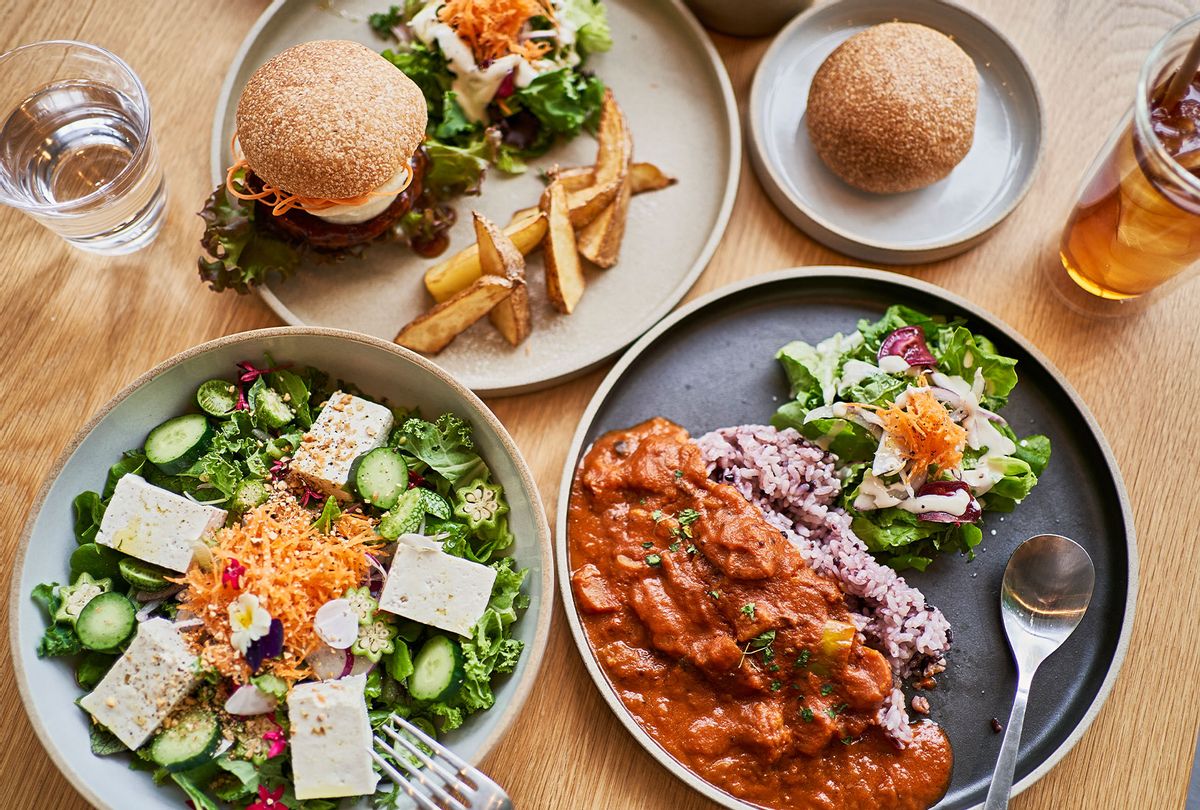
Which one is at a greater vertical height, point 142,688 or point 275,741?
point 142,688

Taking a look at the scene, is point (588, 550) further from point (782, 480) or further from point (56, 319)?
point (56, 319)

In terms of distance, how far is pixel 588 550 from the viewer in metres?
2.58

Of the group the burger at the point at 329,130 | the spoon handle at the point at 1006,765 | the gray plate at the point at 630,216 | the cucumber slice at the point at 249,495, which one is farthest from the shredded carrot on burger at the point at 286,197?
the spoon handle at the point at 1006,765

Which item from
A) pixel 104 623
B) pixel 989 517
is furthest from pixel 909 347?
pixel 104 623

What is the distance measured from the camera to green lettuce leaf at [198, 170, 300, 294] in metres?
2.68

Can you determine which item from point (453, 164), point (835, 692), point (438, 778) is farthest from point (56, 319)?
point (835, 692)

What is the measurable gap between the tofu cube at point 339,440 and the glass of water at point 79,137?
3.02ft

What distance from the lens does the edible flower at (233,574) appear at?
2.24m

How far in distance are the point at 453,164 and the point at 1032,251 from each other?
76.8 inches

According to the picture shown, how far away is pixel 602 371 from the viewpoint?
2834 millimetres

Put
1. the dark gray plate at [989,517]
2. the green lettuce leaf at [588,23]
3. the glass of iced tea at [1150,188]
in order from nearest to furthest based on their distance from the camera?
1. the glass of iced tea at [1150,188]
2. the dark gray plate at [989,517]
3. the green lettuce leaf at [588,23]

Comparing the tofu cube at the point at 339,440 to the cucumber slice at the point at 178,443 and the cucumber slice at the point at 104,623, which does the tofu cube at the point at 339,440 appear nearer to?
the cucumber slice at the point at 178,443

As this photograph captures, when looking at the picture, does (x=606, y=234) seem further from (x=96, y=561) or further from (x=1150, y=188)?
(x=96, y=561)

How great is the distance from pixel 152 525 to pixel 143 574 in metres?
0.14
